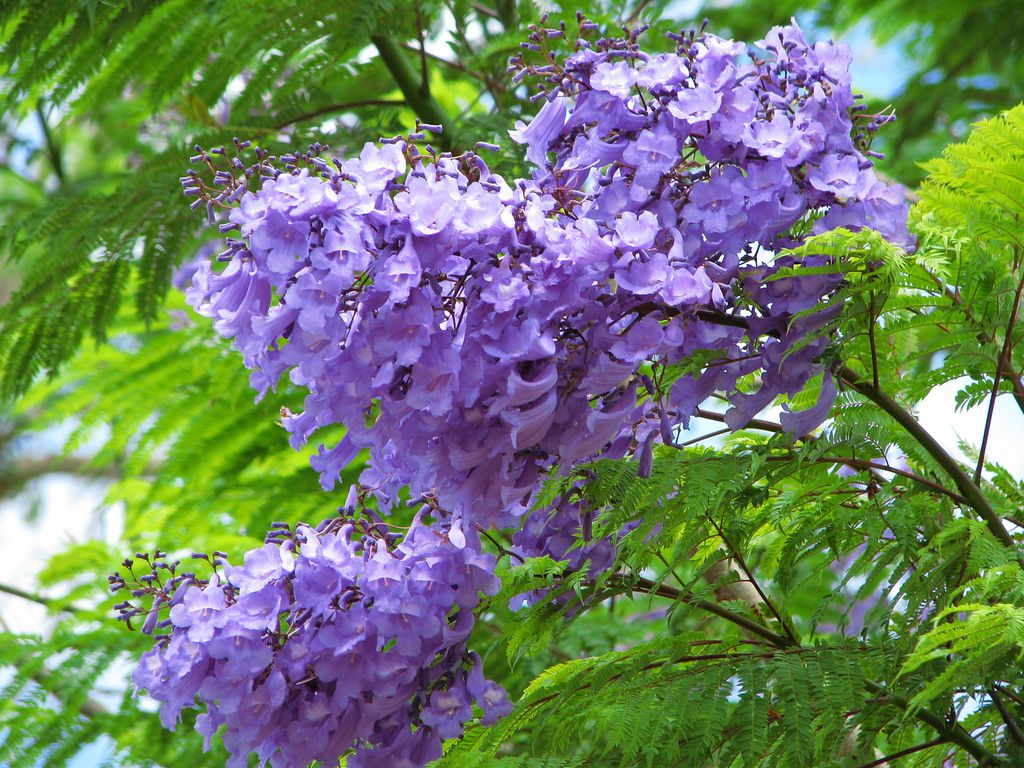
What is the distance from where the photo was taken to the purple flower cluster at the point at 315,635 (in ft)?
5.66

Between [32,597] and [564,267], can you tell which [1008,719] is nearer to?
[564,267]

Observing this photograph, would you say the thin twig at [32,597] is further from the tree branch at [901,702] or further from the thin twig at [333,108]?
the tree branch at [901,702]

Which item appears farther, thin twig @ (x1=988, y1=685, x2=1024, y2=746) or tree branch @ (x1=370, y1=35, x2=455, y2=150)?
tree branch @ (x1=370, y1=35, x2=455, y2=150)

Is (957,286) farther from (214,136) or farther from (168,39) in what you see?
(168,39)

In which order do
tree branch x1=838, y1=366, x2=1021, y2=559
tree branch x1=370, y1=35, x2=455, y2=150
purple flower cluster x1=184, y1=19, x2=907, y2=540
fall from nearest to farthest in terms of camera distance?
1. purple flower cluster x1=184, y1=19, x2=907, y2=540
2. tree branch x1=838, y1=366, x2=1021, y2=559
3. tree branch x1=370, y1=35, x2=455, y2=150

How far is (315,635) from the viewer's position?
1747mm

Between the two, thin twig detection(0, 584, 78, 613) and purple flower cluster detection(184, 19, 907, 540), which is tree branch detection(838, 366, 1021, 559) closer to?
purple flower cluster detection(184, 19, 907, 540)

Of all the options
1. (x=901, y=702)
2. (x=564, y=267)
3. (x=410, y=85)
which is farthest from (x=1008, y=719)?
(x=410, y=85)

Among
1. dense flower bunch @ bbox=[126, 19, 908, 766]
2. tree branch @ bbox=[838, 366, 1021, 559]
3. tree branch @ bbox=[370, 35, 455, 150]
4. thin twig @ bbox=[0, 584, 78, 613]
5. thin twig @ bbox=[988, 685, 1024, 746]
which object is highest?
tree branch @ bbox=[370, 35, 455, 150]

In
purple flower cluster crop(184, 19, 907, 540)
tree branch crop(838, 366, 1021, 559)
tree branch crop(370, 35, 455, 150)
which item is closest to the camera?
purple flower cluster crop(184, 19, 907, 540)

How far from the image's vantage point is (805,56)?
171cm

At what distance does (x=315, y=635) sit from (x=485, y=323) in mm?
575

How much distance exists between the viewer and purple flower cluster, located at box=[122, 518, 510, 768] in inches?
67.9

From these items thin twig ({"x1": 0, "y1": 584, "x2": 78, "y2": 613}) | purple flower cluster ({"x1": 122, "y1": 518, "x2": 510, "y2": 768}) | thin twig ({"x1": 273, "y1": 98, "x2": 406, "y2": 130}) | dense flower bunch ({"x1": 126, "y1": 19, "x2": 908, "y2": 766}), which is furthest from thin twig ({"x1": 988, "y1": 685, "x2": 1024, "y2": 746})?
thin twig ({"x1": 0, "y1": 584, "x2": 78, "y2": 613})
